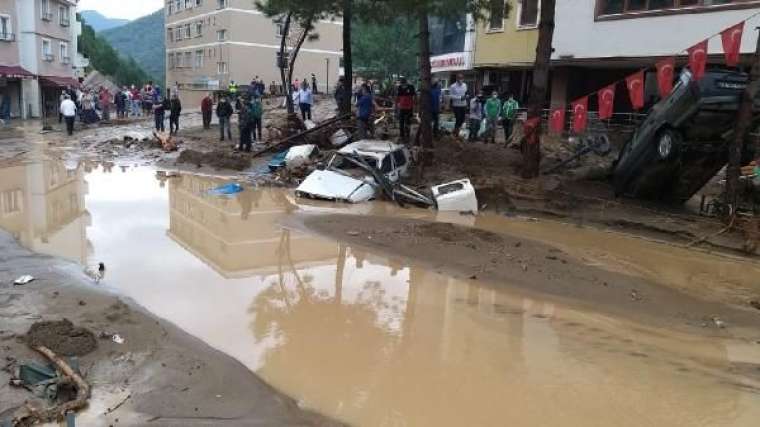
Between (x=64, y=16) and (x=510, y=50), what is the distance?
108 ft

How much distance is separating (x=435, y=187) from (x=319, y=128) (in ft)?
20.8

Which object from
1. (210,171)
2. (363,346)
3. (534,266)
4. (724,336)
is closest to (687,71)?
(534,266)

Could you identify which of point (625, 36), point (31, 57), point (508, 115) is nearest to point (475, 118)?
point (508, 115)

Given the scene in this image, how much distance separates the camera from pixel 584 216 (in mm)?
13375

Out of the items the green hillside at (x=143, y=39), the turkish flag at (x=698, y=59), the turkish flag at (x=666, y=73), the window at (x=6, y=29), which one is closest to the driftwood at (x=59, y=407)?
the turkish flag at (x=698, y=59)

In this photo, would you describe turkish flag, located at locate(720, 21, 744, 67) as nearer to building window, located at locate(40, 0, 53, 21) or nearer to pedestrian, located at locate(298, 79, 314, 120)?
pedestrian, located at locate(298, 79, 314, 120)

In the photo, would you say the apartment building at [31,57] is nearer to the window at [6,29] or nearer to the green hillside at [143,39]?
the window at [6,29]

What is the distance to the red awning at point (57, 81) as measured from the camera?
3767cm

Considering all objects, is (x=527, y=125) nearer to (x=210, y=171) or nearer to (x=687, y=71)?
(x=687, y=71)

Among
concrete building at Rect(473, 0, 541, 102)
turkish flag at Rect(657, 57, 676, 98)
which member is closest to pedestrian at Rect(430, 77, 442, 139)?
concrete building at Rect(473, 0, 541, 102)

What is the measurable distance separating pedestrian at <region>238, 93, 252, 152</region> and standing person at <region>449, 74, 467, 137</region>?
245 inches

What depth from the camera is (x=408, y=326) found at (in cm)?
725

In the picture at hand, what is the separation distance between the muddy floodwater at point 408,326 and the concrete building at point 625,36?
9.02 meters

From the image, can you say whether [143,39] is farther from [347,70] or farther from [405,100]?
[405,100]
